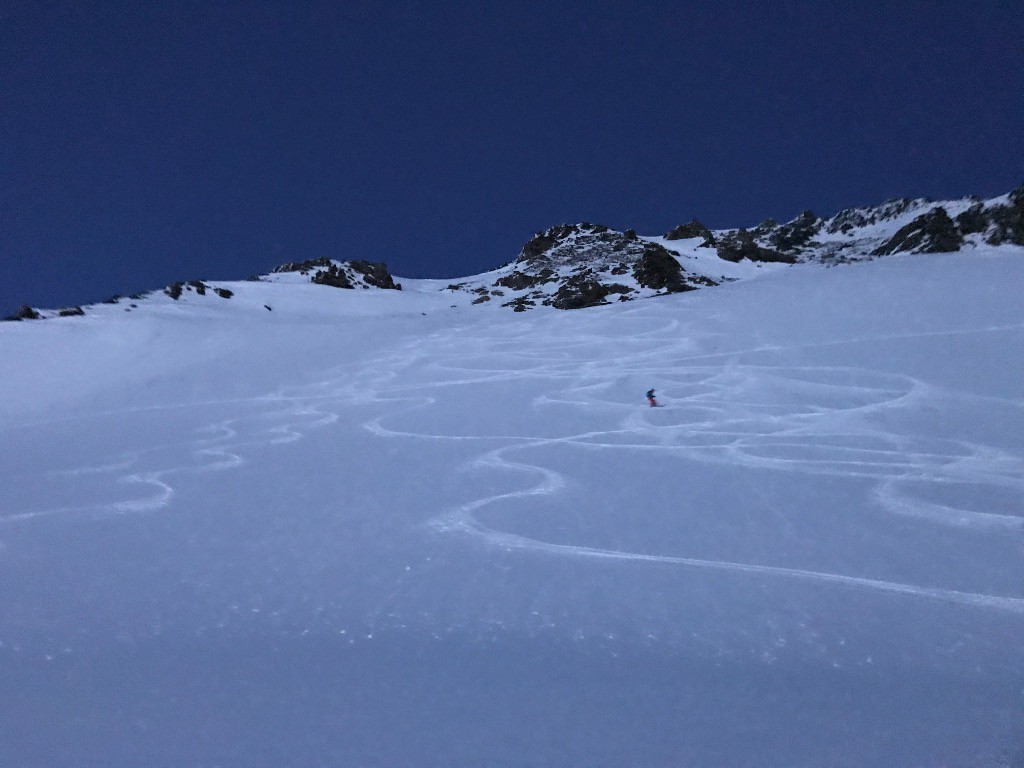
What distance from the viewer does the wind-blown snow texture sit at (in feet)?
11.6

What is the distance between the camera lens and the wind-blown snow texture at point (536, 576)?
353 centimetres

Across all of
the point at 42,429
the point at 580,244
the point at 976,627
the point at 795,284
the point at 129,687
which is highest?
the point at 580,244

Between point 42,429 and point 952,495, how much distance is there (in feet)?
50.0

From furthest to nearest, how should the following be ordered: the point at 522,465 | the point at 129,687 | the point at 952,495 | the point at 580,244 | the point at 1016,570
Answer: the point at 580,244 → the point at 522,465 → the point at 952,495 → the point at 1016,570 → the point at 129,687

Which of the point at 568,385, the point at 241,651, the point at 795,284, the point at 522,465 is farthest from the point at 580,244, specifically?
the point at 241,651

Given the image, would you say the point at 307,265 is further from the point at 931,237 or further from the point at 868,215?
the point at 868,215

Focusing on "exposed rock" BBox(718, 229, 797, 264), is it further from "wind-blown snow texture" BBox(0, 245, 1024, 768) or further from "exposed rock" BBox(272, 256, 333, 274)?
"wind-blown snow texture" BBox(0, 245, 1024, 768)

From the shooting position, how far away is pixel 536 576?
5176 mm

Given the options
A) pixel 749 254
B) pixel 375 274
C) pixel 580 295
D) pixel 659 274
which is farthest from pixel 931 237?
pixel 375 274

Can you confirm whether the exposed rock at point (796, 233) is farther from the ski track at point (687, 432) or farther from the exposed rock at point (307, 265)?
the ski track at point (687, 432)

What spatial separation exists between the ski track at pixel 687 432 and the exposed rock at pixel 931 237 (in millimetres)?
37909

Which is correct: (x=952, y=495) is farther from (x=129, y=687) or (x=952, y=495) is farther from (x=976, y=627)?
(x=129, y=687)

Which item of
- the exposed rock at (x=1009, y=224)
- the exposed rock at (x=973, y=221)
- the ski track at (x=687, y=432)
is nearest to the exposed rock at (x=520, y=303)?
the ski track at (x=687, y=432)

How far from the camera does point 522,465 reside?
8.42 meters
